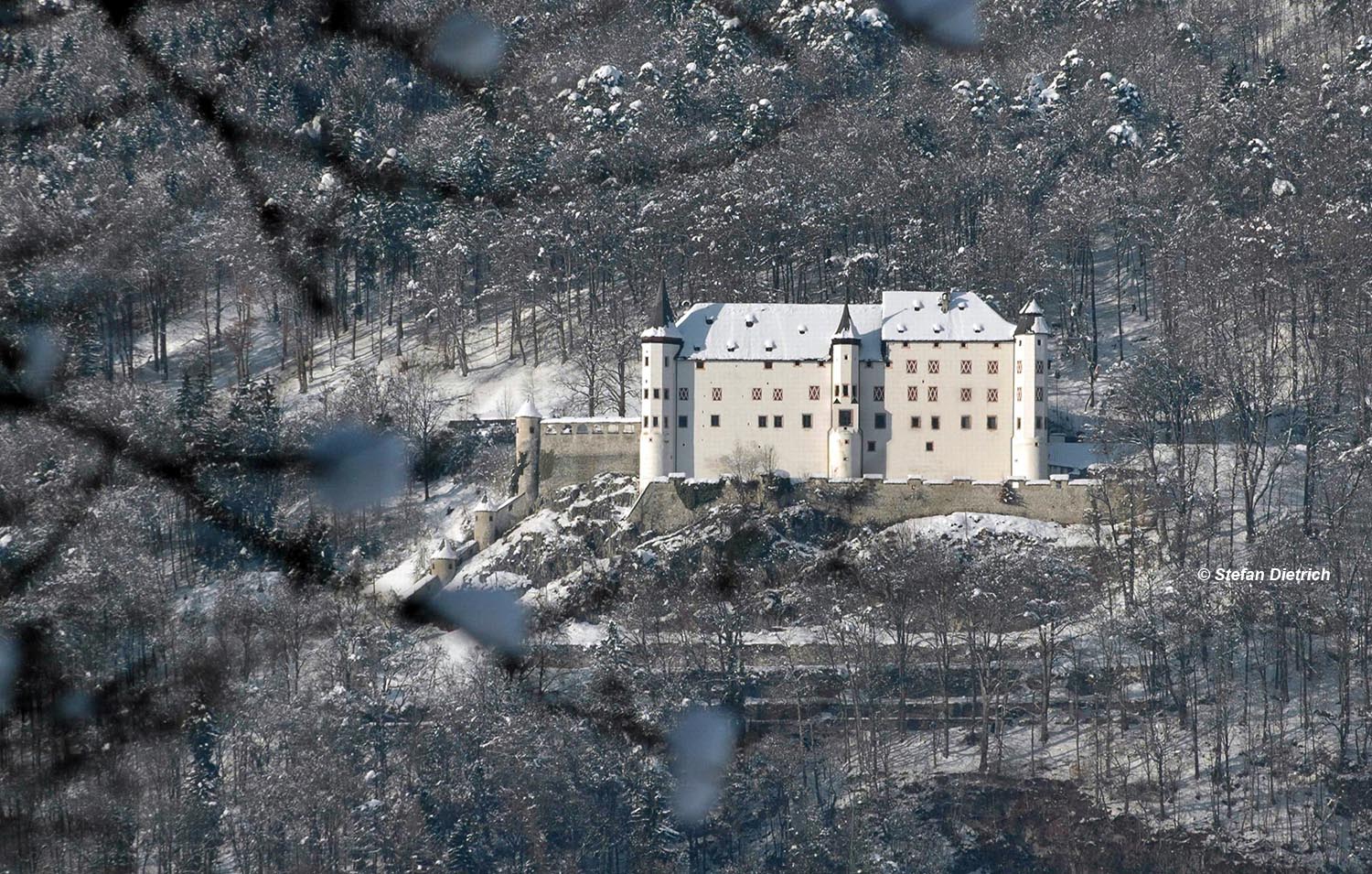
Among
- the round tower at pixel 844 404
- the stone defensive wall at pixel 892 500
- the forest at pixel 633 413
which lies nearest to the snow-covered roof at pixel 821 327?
the round tower at pixel 844 404

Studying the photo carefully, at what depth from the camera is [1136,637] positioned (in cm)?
5297

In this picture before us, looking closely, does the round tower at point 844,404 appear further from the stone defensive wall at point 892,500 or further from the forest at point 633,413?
the forest at point 633,413

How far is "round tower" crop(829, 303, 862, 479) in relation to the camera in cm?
5912

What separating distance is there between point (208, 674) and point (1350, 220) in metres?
77.8

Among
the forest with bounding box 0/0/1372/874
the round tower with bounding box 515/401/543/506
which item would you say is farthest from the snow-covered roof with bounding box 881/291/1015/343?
the round tower with bounding box 515/401/543/506

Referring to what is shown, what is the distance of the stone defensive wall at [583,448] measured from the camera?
6078cm

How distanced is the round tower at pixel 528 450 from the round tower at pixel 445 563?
22.0 feet

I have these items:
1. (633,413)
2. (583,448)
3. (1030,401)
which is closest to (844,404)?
(1030,401)

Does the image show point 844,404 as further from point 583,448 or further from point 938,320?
point 583,448

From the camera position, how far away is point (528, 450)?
61250 millimetres

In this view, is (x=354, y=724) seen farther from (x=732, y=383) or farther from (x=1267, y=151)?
(x=1267, y=151)

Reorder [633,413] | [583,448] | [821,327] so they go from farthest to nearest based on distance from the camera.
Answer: [633,413] < [821,327] < [583,448]

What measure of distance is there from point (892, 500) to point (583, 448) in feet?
36.6

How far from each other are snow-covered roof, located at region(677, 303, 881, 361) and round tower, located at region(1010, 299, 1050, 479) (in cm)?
491
